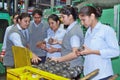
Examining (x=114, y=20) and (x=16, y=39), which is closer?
(x=16, y=39)

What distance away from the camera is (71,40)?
106 inches

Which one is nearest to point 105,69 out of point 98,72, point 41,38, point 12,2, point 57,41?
point 98,72

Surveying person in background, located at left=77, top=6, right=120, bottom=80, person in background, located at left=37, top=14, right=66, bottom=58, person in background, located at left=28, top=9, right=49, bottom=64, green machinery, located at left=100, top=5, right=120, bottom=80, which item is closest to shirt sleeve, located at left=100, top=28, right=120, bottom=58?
person in background, located at left=77, top=6, right=120, bottom=80

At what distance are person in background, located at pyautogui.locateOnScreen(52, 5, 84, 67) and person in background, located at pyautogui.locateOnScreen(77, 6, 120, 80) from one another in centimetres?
27

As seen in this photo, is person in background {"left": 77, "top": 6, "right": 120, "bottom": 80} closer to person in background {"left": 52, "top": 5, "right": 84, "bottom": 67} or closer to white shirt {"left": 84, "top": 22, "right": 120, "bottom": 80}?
white shirt {"left": 84, "top": 22, "right": 120, "bottom": 80}

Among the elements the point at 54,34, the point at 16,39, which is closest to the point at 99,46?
the point at 16,39

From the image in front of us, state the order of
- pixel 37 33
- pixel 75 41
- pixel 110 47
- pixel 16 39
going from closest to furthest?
1. pixel 110 47
2. pixel 75 41
3. pixel 16 39
4. pixel 37 33

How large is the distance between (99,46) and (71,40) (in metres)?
0.46

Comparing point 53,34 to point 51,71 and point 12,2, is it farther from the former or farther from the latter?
point 12,2

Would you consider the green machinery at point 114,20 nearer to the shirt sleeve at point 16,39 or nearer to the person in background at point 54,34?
the person in background at point 54,34

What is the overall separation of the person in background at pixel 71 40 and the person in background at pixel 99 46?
27 cm

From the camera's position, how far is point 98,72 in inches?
89.3

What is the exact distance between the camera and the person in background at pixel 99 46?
2250mm

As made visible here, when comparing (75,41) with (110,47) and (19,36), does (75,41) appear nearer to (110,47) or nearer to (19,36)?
(110,47)
